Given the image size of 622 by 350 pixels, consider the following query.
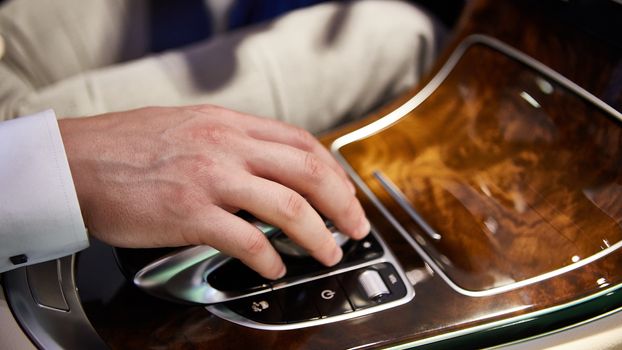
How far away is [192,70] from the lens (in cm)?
71

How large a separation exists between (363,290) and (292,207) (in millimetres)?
→ 85

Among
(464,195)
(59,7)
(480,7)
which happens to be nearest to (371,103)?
(480,7)

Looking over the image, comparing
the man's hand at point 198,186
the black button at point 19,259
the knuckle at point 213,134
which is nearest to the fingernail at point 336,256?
the man's hand at point 198,186

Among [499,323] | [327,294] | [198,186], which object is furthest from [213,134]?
[499,323]

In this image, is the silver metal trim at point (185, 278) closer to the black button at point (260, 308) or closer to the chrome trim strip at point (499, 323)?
the black button at point (260, 308)

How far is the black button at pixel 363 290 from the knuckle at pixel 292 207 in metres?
0.07

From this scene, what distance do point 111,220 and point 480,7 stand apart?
45 centimetres

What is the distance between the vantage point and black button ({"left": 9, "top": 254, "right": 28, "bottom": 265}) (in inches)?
17.1

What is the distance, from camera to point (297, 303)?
0.44 meters

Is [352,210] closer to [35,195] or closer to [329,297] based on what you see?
[329,297]

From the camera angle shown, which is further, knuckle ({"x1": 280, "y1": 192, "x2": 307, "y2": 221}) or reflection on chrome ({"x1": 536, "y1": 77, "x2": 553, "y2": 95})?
reflection on chrome ({"x1": 536, "y1": 77, "x2": 553, "y2": 95})

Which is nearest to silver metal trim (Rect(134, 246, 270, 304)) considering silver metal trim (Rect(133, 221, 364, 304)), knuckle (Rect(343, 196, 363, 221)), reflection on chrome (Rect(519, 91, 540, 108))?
silver metal trim (Rect(133, 221, 364, 304))

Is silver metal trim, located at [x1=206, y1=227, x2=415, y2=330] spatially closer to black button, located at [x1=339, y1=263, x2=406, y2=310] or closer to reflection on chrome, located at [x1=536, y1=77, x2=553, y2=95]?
black button, located at [x1=339, y1=263, x2=406, y2=310]

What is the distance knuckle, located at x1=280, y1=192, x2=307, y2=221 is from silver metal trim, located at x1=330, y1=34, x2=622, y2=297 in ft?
0.36
